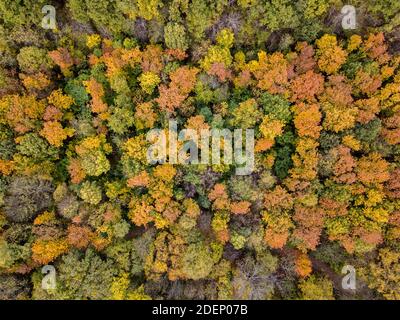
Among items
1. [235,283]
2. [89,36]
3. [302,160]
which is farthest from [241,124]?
[89,36]

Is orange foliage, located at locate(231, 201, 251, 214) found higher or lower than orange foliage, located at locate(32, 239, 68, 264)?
higher

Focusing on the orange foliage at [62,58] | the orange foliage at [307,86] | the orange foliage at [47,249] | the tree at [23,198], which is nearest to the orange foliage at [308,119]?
the orange foliage at [307,86]

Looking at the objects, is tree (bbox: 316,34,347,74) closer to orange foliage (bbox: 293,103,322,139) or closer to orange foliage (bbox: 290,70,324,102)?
orange foliage (bbox: 290,70,324,102)

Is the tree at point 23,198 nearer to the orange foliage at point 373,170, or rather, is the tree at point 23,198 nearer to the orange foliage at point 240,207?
the orange foliage at point 240,207

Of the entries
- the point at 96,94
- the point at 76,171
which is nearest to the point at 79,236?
the point at 76,171

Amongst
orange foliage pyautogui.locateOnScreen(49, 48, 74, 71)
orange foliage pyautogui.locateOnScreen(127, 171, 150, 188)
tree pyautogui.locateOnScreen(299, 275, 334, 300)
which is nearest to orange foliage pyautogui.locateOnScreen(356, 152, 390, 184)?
tree pyautogui.locateOnScreen(299, 275, 334, 300)

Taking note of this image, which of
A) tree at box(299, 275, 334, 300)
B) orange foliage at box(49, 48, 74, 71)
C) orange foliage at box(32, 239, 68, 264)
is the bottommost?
tree at box(299, 275, 334, 300)

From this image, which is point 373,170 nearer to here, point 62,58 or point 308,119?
point 308,119

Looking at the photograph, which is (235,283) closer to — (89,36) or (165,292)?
(165,292)
